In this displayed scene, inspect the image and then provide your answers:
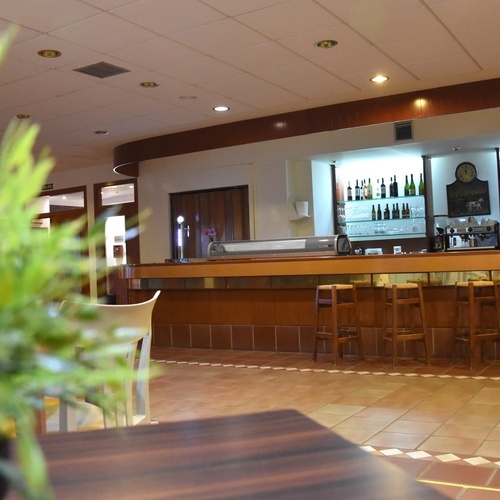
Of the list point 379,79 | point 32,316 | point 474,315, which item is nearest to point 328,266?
point 474,315

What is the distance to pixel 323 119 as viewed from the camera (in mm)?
7852

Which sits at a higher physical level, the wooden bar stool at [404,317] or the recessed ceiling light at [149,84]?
the recessed ceiling light at [149,84]

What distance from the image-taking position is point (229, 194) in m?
9.54

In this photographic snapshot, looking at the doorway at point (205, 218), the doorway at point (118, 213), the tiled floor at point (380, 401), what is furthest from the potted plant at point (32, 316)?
the doorway at point (118, 213)

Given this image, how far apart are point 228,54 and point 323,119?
2519 mm

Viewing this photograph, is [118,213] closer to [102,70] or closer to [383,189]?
[383,189]

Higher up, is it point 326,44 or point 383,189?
point 326,44

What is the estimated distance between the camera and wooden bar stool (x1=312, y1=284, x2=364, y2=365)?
596 cm

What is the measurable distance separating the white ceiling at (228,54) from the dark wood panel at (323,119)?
0.16m

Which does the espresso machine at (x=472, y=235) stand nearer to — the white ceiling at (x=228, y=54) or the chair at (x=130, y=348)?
the white ceiling at (x=228, y=54)

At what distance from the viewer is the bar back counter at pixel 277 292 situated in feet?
19.4

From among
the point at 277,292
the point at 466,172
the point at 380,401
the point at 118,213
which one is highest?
the point at 466,172

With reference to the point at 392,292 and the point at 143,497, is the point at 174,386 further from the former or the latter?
the point at 143,497

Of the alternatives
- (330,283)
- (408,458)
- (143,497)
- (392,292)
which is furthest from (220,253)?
(143,497)
